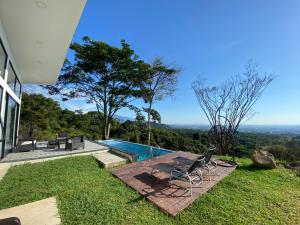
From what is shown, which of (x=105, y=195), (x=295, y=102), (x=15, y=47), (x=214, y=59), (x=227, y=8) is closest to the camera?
(x=105, y=195)

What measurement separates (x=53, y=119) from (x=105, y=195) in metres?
13.5

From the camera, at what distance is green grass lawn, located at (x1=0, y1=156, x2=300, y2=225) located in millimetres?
3057

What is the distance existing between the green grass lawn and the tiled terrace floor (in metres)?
0.16

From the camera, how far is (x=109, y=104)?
45.6ft

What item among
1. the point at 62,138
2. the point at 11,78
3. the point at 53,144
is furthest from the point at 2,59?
the point at 62,138

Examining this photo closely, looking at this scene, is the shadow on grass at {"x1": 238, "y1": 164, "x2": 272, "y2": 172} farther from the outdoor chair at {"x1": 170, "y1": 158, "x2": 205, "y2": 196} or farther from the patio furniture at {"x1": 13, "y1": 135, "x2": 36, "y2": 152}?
the patio furniture at {"x1": 13, "y1": 135, "x2": 36, "y2": 152}

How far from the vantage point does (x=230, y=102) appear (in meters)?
8.73

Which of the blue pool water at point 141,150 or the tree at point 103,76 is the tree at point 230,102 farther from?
the tree at point 103,76

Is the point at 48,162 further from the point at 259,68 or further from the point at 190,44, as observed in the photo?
the point at 190,44

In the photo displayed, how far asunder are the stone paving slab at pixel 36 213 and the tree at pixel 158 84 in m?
11.3

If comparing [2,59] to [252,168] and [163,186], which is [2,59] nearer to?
[163,186]

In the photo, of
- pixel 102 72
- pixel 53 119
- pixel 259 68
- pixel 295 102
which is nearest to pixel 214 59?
pixel 259 68

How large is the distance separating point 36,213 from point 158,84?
1260 centimetres

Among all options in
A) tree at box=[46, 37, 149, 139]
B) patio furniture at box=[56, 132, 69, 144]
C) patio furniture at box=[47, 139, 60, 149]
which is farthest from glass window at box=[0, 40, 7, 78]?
tree at box=[46, 37, 149, 139]
